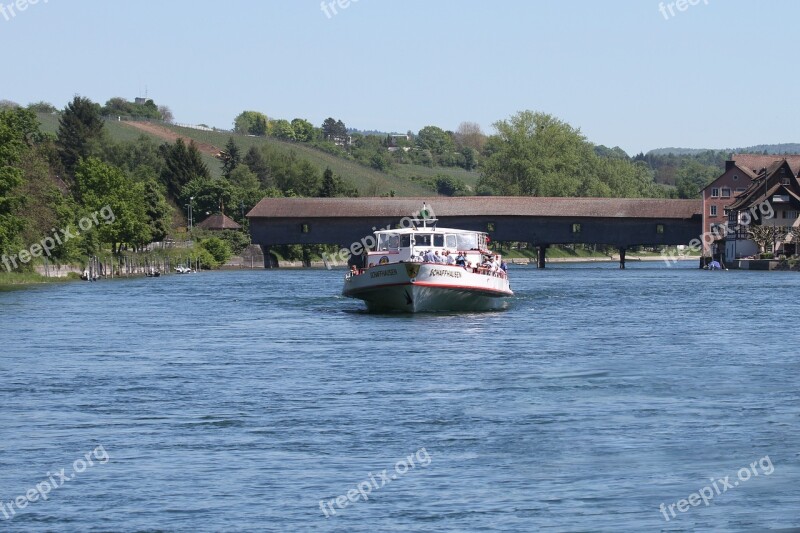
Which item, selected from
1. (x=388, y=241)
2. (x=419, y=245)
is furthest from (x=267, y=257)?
(x=419, y=245)

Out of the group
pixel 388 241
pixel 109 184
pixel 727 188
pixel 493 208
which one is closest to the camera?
pixel 388 241

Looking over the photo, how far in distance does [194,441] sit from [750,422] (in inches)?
356

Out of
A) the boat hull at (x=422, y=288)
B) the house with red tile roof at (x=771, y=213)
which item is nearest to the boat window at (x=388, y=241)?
the boat hull at (x=422, y=288)

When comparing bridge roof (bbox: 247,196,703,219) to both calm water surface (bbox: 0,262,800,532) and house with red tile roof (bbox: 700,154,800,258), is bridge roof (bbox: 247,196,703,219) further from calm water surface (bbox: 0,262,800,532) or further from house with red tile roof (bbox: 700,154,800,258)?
calm water surface (bbox: 0,262,800,532)

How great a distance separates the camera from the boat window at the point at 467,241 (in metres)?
51.9

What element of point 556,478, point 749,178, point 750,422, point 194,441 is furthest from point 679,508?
point 749,178

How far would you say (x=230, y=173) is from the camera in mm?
176625

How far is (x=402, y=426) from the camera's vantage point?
22922 mm

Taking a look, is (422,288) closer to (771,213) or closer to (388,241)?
(388,241)

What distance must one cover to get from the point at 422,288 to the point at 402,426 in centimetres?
2469

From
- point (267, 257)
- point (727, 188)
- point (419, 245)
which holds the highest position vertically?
point (727, 188)

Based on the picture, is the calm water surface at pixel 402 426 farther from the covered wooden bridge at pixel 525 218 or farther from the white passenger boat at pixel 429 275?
the covered wooden bridge at pixel 525 218

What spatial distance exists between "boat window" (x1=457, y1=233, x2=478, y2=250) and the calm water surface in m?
7.04

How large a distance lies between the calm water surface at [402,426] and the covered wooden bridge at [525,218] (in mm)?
77733
